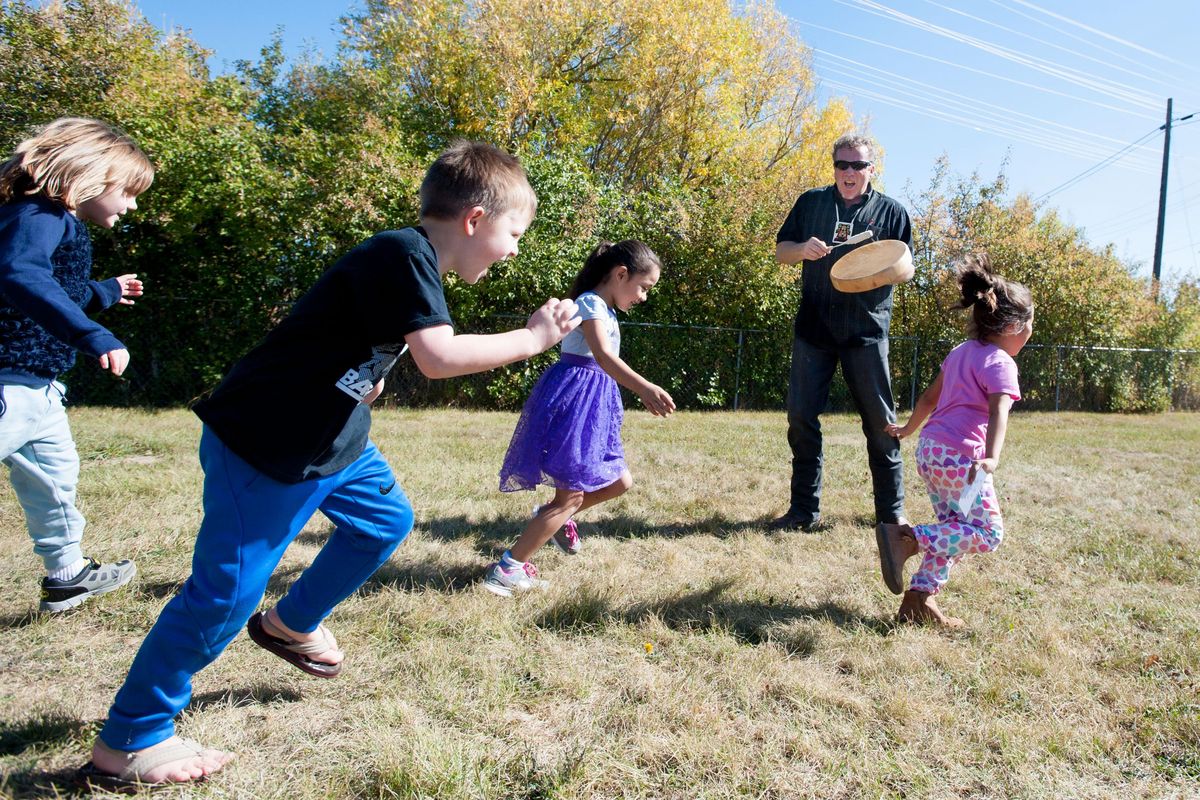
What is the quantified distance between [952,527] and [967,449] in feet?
1.06

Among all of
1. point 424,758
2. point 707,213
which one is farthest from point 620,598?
point 707,213

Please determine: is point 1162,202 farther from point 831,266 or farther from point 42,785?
point 42,785

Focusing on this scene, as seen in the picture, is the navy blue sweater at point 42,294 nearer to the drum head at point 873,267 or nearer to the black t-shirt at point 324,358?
the black t-shirt at point 324,358

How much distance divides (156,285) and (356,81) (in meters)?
12.5

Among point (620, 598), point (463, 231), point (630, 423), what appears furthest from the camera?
→ point (630, 423)

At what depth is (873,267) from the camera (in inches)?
145

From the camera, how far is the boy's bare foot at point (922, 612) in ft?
9.74

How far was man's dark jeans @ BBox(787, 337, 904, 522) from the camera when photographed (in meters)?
4.16

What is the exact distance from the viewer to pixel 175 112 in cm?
985

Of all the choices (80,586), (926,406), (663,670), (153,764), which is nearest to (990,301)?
(926,406)

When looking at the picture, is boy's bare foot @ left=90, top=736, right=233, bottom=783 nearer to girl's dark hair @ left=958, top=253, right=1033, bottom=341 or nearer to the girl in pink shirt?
the girl in pink shirt

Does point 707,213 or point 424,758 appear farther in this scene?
point 707,213

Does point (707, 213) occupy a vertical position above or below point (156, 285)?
above

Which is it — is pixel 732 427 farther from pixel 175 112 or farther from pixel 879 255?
pixel 175 112
